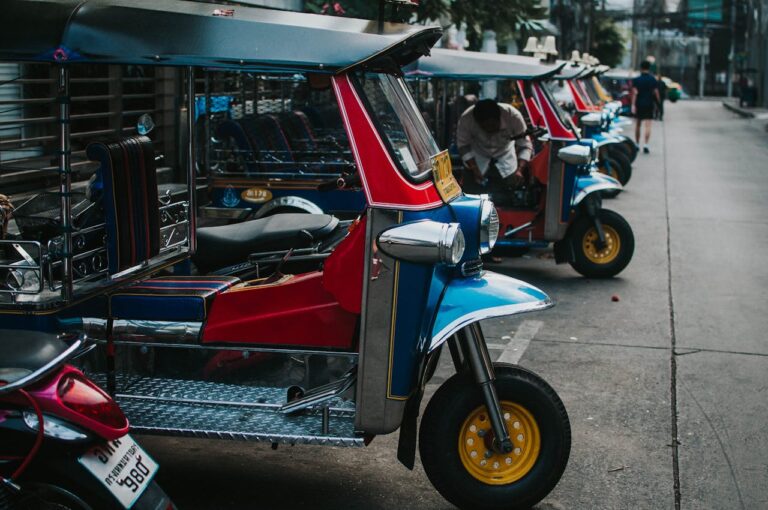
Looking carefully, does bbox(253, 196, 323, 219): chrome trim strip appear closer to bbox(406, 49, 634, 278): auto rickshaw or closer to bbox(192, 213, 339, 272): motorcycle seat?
bbox(406, 49, 634, 278): auto rickshaw

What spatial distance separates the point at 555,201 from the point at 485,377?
5653 mm

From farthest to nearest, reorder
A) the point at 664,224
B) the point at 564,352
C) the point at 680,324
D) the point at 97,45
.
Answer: the point at 664,224, the point at 680,324, the point at 564,352, the point at 97,45

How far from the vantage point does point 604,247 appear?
9672 mm

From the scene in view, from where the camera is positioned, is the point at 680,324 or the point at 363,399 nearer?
the point at 363,399

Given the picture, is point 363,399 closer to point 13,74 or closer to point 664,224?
point 13,74

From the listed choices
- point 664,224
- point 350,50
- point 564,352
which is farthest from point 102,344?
point 664,224

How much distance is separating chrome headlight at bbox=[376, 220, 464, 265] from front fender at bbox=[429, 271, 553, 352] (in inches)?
9.2

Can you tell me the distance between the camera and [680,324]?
798cm

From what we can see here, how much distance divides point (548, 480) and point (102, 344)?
76.7 inches

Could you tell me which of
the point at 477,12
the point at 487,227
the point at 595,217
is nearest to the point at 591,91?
the point at 477,12

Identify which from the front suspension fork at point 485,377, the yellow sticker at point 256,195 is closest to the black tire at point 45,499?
the front suspension fork at point 485,377

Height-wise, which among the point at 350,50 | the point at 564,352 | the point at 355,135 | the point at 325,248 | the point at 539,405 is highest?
the point at 350,50

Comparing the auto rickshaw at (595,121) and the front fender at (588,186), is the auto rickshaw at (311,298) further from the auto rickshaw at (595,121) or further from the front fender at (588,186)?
the auto rickshaw at (595,121)

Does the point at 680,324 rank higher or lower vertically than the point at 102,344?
lower
